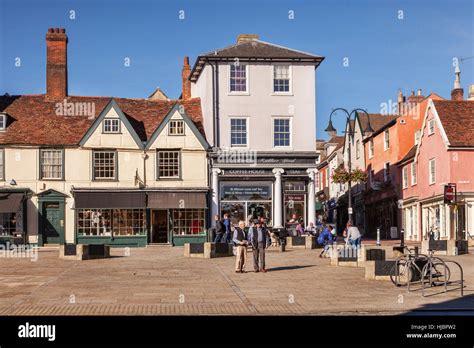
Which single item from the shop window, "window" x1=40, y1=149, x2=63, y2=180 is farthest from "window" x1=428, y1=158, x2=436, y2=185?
"window" x1=40, y1=149, x2=63, y2=180

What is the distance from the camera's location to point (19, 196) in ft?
145

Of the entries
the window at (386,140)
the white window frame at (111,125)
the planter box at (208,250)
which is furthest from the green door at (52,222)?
the window at (386,140)

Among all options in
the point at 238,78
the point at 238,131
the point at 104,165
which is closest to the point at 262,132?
the point at 238,131

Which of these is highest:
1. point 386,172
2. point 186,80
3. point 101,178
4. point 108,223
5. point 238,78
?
point 186,80

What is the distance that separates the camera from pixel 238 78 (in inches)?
1852

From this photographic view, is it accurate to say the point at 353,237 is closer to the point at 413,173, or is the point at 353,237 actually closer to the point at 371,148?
the point at 413,173

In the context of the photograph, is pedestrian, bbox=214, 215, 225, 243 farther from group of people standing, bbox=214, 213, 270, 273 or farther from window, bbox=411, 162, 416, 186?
window, bbox=411, 162, 416, 186

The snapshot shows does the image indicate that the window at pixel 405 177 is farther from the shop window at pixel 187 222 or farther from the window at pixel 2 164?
the window at pixel 2 164

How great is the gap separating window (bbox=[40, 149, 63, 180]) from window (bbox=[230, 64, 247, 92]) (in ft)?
34.1

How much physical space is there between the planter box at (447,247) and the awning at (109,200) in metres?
17.4

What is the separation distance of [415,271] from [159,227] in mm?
25580
